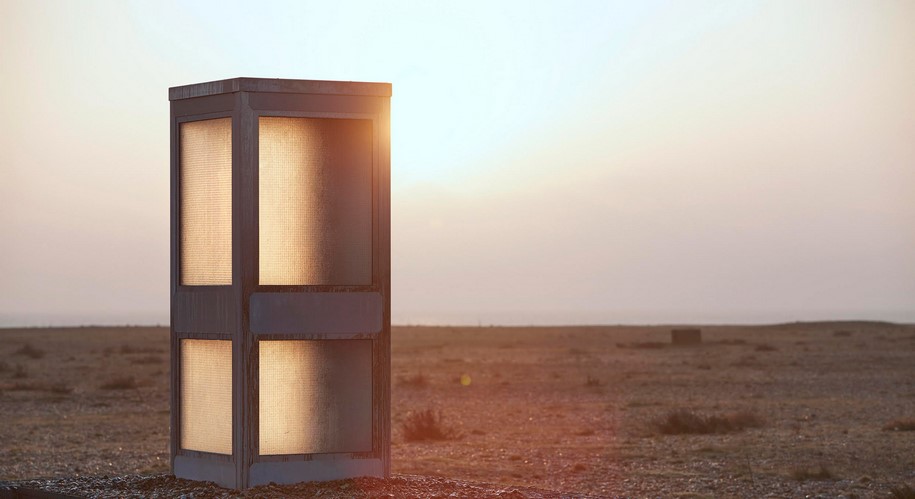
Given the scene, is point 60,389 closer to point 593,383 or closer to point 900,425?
point 593,383

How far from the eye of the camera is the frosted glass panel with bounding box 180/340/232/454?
395 inches

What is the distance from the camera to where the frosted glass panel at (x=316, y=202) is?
994cm

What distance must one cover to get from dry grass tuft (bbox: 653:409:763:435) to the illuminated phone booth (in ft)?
45.7

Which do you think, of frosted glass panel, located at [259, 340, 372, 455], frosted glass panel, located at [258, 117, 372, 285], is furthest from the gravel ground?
frosted glass panel, located at [258, 117, 372, 285]

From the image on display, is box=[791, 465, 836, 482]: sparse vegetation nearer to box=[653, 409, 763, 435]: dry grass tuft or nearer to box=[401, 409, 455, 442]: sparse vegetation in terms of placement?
box=[653, 409, 763, 435]: dry grass tuft

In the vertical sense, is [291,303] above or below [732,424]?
above

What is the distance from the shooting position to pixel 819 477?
53.9 feet

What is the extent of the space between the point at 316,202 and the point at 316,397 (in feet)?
5.98

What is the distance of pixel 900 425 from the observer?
22.8 m

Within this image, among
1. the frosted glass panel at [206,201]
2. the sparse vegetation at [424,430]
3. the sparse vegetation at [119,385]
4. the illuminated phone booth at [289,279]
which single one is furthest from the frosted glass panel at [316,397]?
the sparse vegetation at [119,385]

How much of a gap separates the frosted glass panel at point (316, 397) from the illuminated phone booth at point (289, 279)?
1 centimetres

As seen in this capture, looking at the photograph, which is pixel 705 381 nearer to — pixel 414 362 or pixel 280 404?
pixel 414 362

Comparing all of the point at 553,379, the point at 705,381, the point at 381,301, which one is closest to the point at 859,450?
the point at 381,301

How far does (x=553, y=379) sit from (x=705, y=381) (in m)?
5.48
